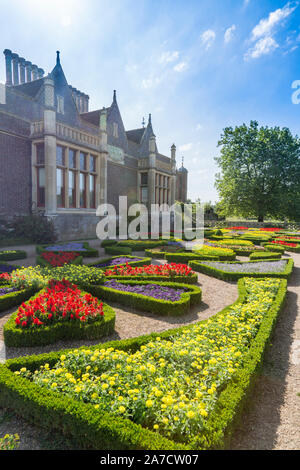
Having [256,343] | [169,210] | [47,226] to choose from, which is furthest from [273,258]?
[169,210]

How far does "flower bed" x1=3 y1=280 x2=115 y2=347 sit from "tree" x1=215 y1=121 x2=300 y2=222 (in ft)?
100

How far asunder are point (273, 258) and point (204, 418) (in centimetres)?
1082

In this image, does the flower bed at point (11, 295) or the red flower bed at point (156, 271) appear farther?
the red flower bed at point (156, 271)

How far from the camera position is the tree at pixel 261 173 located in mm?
31406

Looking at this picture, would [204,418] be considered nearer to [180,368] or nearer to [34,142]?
[180,368]

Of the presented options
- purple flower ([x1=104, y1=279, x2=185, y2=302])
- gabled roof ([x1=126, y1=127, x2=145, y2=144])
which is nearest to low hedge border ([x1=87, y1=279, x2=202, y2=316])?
purple flower ([x1=104, y1=279, x2=185, y2=302])

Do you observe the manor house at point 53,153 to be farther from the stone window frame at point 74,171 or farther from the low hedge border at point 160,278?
the low hedge border at point 160,278

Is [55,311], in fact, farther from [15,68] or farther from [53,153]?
[15,68]

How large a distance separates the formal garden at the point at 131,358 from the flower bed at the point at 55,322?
20 mm

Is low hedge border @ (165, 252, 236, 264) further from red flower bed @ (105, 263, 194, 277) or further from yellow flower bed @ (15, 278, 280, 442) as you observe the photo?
yellow flower bed @ (15, 278, 280, 442)

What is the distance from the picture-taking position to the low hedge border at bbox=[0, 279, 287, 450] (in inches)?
94.9

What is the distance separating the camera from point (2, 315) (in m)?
6.07

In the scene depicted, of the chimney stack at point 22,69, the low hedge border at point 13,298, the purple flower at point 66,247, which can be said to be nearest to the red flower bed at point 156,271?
the low hedge border at point 13,298

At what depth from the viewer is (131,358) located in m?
3.68
